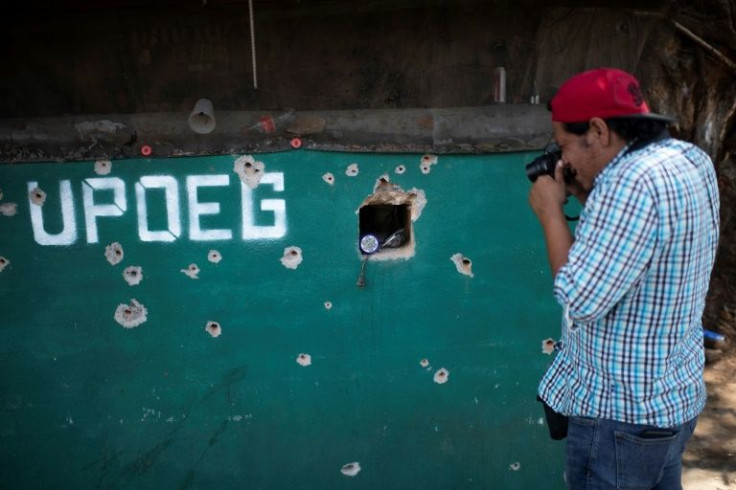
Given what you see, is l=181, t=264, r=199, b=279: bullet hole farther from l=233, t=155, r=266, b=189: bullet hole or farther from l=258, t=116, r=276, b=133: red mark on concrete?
l=258, t=116, r=276, b=133: red mark on concrete

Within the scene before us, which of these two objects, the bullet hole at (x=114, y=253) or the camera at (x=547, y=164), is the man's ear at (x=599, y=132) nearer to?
the camera at (x=547, y=164)

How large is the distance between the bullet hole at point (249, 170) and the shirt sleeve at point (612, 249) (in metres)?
1.49

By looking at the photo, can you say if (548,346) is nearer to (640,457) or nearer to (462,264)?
(462,264)

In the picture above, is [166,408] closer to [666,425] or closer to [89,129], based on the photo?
[89,129]

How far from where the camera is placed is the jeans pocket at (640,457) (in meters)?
1.96

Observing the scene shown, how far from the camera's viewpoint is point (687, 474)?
13.1ft

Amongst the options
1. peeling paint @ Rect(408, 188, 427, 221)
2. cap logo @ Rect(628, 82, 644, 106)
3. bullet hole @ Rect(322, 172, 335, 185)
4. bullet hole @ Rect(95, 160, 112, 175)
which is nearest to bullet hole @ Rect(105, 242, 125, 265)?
bullet hole @ Rect(95, 160, 112, 175)

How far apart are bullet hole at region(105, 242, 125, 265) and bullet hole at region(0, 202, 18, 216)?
1.22ft

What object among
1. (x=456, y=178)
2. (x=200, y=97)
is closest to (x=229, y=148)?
(x=200, y=97)

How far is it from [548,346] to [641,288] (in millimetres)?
1373

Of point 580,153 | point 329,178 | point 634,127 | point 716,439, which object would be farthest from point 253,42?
point 716,439

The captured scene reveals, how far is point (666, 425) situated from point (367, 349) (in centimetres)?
142

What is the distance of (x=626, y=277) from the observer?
1764mm

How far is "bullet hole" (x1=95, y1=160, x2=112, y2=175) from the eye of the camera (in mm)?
2893
